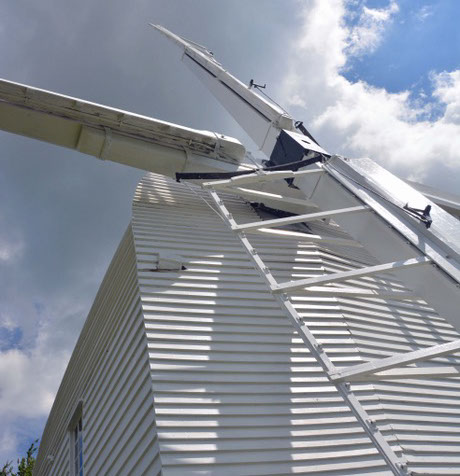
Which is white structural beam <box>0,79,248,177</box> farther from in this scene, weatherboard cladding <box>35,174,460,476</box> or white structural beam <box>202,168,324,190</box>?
white structural beam <box>202,168,324,190</box>

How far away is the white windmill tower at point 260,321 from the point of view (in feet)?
13.4

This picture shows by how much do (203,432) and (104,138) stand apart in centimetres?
477

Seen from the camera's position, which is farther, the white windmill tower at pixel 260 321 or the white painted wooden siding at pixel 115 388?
the white painted wooden siding at pixel 115 388

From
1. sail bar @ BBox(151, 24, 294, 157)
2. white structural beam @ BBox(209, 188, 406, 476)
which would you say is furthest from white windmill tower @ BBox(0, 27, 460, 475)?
sail bar @ BBox(151, 24, 294, 157)

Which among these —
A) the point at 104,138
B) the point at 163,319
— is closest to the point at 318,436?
the point at 163,319

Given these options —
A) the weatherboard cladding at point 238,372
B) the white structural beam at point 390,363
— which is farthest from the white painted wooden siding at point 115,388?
the white structural beam at point 390,363

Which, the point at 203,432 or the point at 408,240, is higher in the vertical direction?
the point at 408,240

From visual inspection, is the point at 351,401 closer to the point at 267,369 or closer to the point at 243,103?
the point at 267,369

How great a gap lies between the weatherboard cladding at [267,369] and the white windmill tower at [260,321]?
0.06 ft

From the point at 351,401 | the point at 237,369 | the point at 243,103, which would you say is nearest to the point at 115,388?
the point at 237,369

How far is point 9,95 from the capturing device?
267 inches

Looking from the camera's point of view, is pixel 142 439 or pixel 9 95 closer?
pixel 142 439

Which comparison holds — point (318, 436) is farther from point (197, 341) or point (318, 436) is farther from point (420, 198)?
point (420, 198)

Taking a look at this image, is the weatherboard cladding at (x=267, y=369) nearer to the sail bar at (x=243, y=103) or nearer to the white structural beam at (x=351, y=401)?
the white structural beam at (x=351, y=401)
